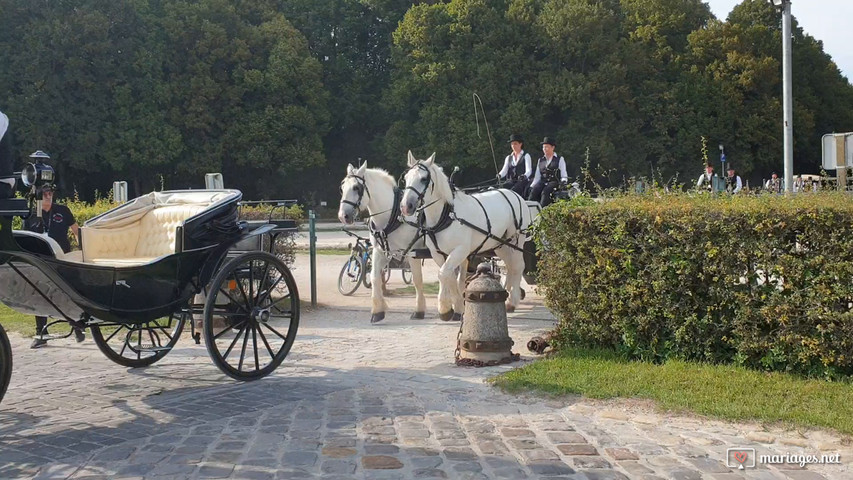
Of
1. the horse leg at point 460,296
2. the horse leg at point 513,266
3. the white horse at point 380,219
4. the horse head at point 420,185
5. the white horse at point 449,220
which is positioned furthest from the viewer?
the horse leg at point 513,266

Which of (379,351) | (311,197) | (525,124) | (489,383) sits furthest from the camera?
(311,197)

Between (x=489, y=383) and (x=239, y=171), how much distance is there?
40.0 metres

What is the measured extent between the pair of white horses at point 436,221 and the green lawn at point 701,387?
2875mm

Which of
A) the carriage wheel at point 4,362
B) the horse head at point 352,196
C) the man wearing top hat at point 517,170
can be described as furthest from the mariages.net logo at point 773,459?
the man wearing top hat at point 517,170

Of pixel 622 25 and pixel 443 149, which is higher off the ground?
pixel 622 25

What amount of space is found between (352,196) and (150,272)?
13.7ft

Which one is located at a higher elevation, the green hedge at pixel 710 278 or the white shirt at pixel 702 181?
the white shirt at pixel 702 181

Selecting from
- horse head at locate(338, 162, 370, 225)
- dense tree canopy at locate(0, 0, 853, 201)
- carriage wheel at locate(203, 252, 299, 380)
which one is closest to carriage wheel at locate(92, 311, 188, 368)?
carriage wheel at locate(203, 252, 299, 380)

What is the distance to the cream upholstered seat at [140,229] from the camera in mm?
7609

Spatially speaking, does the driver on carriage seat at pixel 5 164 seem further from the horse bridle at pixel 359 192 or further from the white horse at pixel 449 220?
the horse bridle at pixel 359 192

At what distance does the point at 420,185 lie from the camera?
9.93 metres

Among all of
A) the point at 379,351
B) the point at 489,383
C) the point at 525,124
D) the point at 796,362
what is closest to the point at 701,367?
the point at 796,362

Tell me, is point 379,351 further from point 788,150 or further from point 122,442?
point 788,150

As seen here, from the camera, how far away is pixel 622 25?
156 ft
